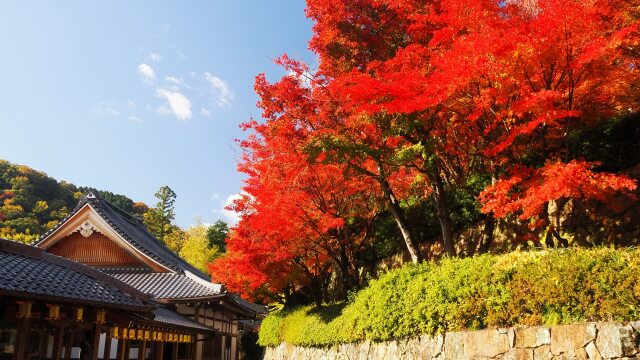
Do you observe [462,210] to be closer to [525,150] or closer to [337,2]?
[525,150]

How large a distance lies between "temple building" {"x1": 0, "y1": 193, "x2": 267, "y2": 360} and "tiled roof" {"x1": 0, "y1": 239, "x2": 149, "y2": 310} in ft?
0.08

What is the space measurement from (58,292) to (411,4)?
13.8 metres

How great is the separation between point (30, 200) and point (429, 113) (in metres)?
69.8

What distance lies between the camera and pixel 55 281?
8859 mm

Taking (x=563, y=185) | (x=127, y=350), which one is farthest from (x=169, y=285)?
(x=563, y=185)

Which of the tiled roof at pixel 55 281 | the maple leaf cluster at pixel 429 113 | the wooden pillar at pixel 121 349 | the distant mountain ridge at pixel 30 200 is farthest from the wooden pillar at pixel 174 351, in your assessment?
the distant mountain ridge at pixel 30 200

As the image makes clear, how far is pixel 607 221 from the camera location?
13828mm

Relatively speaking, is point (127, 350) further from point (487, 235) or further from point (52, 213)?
point (52, 213)

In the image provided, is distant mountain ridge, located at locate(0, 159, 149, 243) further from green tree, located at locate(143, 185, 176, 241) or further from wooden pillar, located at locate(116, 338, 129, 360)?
wooden pillar, located at locate(116, 338, 129, 360)

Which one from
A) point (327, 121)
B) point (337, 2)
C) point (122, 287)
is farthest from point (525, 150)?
point (122, 287)

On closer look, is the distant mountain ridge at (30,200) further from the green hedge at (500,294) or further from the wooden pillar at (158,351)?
the green hedge at (500,294)

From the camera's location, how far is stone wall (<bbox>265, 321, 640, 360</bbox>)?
836 centimetres

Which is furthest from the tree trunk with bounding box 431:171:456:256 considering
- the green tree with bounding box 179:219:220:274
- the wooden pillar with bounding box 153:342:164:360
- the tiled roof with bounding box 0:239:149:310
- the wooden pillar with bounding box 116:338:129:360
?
the green tree with bounding box 179:219:220:274

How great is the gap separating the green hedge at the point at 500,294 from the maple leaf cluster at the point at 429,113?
1582mm
